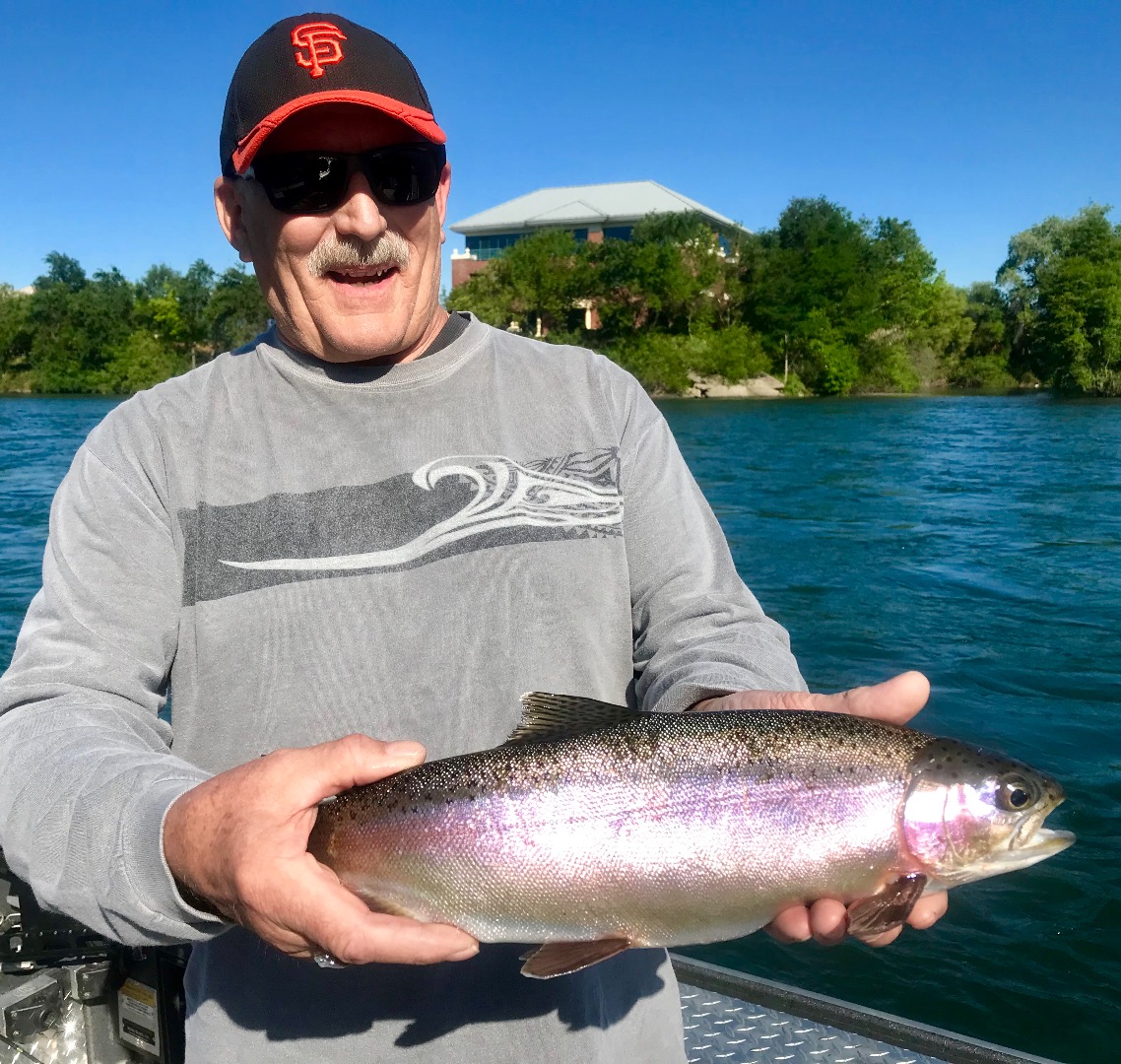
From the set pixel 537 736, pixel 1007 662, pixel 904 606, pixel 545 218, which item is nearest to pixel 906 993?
pixel 537 736

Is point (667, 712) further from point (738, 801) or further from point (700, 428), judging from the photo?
point (700, 428)

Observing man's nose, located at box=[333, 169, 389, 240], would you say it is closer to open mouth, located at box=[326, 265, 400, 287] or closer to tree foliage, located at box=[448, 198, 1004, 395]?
open mouth, located at box=[326, 265, 400, 287]

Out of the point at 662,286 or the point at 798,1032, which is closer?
the point at 798,1032

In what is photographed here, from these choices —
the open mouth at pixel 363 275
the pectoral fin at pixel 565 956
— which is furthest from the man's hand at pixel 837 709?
the open mouth at pixel 363 275

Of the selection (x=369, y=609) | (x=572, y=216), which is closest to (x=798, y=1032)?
(x=369, y=609)

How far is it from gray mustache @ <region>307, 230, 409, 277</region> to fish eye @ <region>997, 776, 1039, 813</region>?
1714 mm

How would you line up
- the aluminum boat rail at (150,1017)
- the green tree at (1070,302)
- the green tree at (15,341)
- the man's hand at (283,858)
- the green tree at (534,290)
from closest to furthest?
the man's hand at (283,858), the aluminum boat rail at (150,1017), the green tree at (1070,302), the green tree at (534,290), the green tree at (15,341)

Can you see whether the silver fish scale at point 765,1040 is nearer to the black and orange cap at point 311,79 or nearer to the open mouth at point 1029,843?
the open mouth at point 1029,843

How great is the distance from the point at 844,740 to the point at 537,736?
61cm

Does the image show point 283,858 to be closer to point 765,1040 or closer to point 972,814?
point 972,814

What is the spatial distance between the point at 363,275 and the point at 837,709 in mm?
1392

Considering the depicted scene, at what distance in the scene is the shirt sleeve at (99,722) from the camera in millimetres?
1574

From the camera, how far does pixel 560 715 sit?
1.94m

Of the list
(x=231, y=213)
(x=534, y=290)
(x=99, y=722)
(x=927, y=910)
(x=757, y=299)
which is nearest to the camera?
(x=99, y=722)
